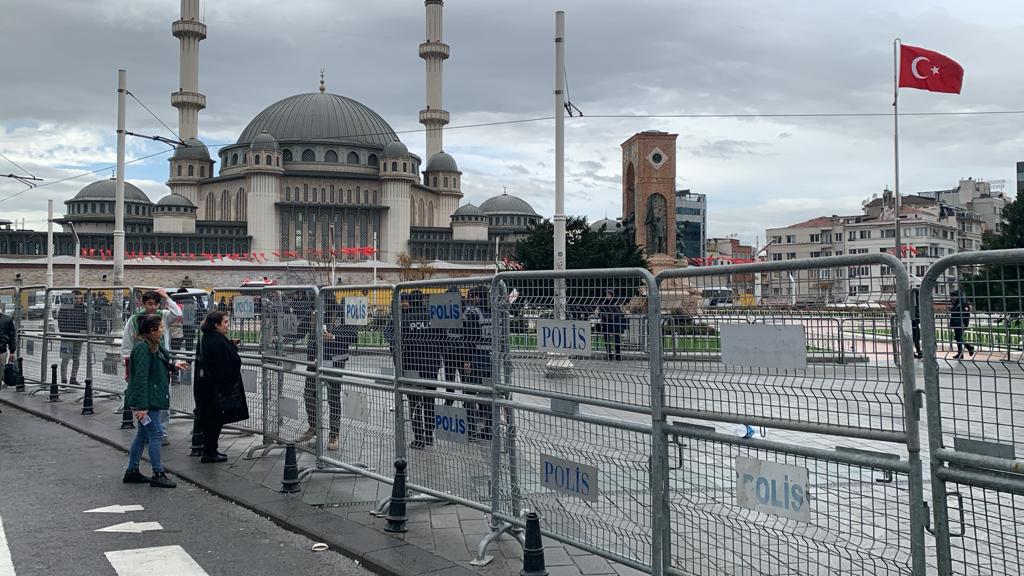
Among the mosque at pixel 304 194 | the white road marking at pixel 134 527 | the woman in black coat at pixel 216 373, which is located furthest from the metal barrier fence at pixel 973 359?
the mosque at pixel 304 194

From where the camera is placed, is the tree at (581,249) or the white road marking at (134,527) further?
the tree at (581,249)

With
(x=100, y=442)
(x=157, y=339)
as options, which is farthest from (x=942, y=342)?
(x=100, y=442)

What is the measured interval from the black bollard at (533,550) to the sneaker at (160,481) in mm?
4305

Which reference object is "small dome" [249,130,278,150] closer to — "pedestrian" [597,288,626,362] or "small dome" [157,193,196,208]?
"small dome" [157,193,196,208]

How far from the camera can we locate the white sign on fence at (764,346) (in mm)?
3566

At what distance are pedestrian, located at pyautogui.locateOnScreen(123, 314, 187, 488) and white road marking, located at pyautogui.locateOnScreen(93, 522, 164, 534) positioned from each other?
48.3 inches

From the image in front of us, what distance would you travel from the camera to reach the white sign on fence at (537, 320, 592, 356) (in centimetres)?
465

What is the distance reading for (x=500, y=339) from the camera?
213 inches

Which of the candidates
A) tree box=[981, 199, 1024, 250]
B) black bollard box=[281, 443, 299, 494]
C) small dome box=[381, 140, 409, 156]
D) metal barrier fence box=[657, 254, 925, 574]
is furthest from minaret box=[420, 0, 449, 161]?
metal barrier fence box=[657, 254, 925, 574]

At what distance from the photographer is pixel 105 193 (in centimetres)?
9731

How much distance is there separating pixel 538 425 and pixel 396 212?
88024 mm

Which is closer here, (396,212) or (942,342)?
(942,342)

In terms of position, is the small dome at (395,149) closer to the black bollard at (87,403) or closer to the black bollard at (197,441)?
the black bollard at (87,403)

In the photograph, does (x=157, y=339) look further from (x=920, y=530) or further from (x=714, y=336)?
(x=920, y=530)
